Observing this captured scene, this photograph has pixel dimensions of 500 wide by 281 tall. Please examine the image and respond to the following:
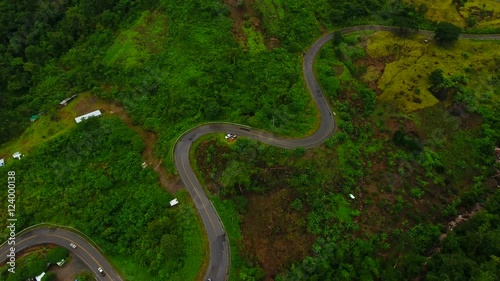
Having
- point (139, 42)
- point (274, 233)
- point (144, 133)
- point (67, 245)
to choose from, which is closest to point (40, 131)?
point (144, 133)

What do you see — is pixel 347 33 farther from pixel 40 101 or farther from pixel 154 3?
pixel 40 101

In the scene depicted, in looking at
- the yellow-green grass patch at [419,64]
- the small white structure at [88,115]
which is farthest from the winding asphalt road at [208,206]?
the small white structure at [88,115]

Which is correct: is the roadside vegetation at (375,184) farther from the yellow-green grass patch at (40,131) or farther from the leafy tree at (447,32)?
the yellow-green grass patch at (40,131)

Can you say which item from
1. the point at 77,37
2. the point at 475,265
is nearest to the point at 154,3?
the point at 77,37

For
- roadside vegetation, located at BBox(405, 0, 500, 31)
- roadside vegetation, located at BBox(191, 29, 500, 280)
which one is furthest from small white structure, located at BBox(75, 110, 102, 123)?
roadside vegetation, located at BBox(405, 0, 500, 31)

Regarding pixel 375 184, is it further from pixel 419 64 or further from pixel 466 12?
pixel 466 12
